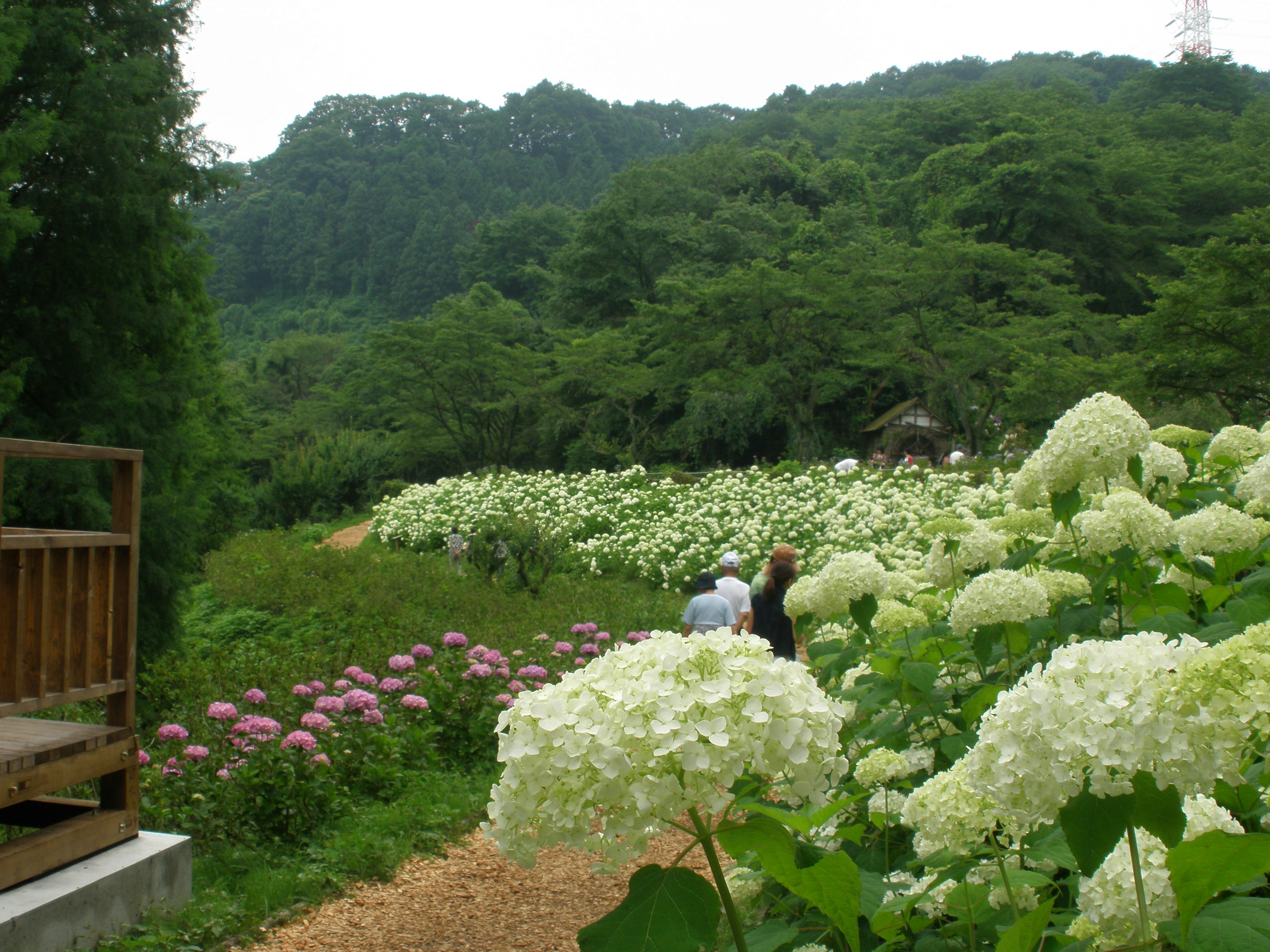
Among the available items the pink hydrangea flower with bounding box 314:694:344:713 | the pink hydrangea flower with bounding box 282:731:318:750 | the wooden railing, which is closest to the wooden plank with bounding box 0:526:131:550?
the wooden railing

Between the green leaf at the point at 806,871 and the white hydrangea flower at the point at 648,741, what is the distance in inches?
2.8

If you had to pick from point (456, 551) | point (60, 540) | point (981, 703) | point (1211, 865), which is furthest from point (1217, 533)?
point (456, 551)

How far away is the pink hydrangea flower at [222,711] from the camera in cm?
459

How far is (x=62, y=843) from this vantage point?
11.1 feet

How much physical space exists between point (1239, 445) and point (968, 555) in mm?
1359

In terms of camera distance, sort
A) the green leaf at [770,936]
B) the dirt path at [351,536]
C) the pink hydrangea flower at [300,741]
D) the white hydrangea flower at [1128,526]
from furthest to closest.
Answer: the dirt path at [351,536] < the pink hydrangea flower at [300,741] < the white hydrangea flower at [1128,526] < the green leaf at [770,936]

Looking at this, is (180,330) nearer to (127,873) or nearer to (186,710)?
(186,710)

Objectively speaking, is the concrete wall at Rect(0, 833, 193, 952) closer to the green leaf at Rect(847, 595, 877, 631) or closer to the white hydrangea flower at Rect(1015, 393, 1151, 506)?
the green leaf at Rect(847, 595, 877, 631)

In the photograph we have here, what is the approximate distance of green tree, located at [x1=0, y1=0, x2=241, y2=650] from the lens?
22.9 feet

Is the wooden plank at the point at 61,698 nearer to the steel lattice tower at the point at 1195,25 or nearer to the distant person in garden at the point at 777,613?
the distant person in garden at the point at 777,613

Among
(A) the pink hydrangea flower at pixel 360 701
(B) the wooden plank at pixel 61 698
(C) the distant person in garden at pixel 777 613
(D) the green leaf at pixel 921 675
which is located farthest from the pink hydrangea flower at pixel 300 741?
(D) the green leaf at pixel 921 675

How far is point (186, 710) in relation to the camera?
5.99m

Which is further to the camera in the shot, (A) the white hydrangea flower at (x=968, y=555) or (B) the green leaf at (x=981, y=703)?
(A) the white hydrangea flower at (x=968, y=555)

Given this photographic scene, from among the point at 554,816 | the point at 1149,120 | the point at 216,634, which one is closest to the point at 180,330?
the point at 216,634
